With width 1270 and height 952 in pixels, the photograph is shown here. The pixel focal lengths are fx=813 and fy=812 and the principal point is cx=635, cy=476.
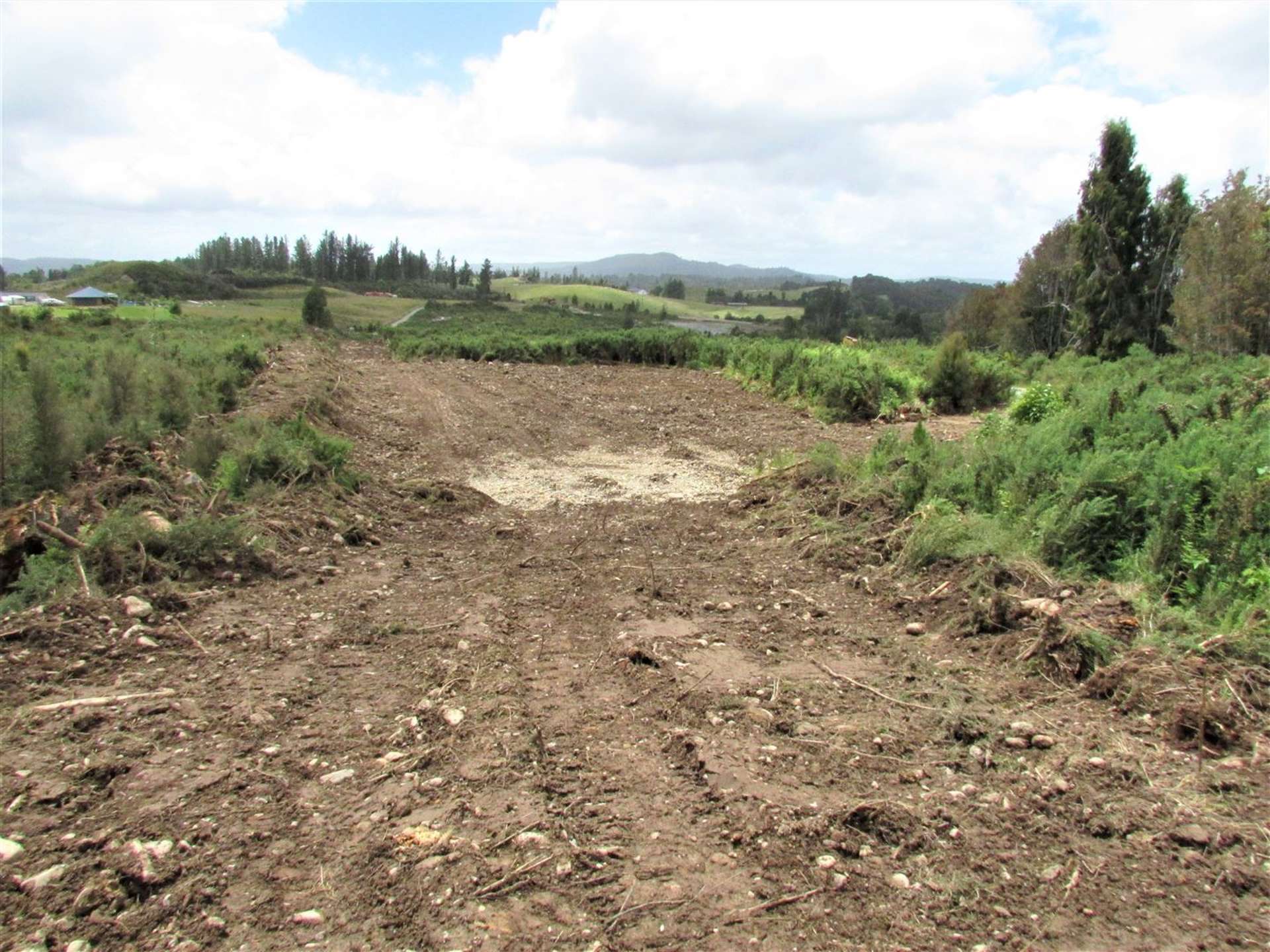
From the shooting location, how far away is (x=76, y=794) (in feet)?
9.13

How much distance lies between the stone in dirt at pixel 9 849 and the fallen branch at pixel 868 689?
329 cm

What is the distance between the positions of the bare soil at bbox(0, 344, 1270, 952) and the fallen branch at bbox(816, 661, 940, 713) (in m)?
0.02

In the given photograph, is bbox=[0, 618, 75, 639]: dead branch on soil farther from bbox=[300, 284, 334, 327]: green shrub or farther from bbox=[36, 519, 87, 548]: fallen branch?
bbox=[300, 284, 334, 327]: green shrub

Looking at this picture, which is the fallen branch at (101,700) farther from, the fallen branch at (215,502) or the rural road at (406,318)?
the rural road at (406,318)

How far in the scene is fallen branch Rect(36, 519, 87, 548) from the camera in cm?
479

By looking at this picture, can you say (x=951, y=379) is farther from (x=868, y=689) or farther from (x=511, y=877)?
(x=511, y=877)

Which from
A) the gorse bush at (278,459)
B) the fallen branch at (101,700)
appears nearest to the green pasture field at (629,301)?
the gorse bush at (278,459)

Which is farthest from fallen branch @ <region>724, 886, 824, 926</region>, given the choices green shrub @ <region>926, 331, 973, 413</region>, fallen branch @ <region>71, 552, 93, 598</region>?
green shrub @ <region>926, 331, 973, 413</region>

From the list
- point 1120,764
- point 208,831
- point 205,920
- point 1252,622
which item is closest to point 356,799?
point 208,831

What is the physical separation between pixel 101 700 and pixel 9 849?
43.4 inches

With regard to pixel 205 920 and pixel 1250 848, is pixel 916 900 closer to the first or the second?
pixel 1250 848

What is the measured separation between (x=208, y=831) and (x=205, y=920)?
1.42 feet

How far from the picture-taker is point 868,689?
393cm

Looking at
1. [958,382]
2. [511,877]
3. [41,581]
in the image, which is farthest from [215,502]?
[958,382]
